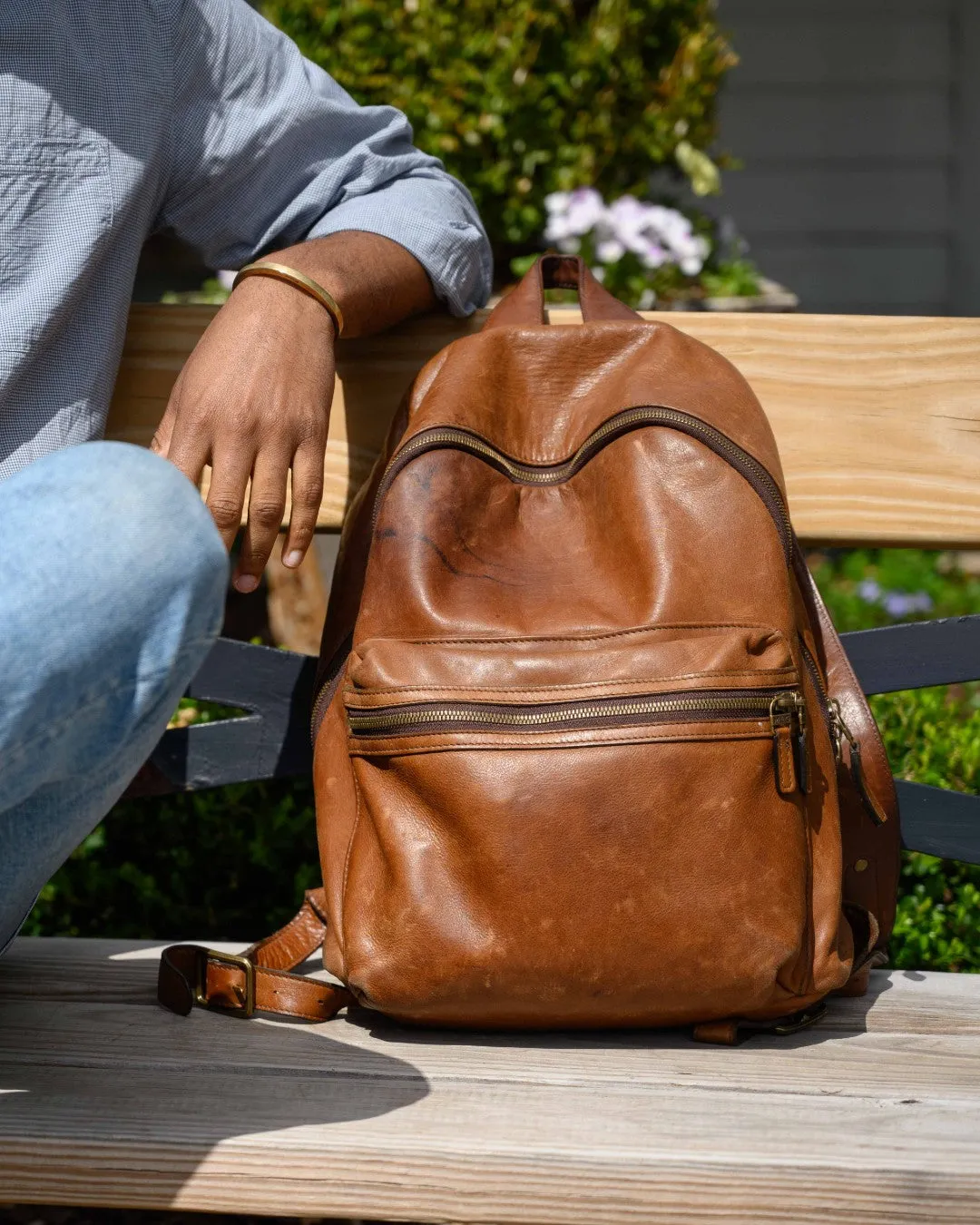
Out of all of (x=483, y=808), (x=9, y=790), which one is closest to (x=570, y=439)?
(x=483, y=808)

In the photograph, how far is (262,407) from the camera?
4.76 ft

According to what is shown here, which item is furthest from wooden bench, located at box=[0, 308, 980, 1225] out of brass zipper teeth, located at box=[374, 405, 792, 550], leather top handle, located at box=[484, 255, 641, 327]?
brass zipper teeth, located at box=[374, 405, 792, 550]

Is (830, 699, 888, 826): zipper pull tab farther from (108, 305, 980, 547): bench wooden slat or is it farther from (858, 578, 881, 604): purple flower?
(858, 578, 881, 604): purple flower

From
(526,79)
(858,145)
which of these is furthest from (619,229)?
(858,145)

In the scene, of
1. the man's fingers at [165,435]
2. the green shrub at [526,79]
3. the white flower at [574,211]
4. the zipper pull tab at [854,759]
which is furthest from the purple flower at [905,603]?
the man's fingers at [165,435]

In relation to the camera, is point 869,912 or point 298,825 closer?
point 869,912

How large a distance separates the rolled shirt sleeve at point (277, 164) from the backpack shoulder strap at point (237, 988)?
0.91 m

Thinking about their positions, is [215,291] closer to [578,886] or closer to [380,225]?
[380,225]

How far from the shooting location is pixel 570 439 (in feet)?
5.17

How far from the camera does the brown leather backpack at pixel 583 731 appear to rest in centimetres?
129

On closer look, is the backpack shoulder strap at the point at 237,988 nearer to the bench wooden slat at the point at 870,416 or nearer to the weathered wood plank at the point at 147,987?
the weathered wood plank at the point at 147,987

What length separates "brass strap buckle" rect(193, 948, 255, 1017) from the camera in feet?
4.71

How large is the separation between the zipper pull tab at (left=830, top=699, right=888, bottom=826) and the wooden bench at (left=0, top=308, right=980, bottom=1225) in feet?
0.75

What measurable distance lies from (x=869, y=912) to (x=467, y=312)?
965mm
